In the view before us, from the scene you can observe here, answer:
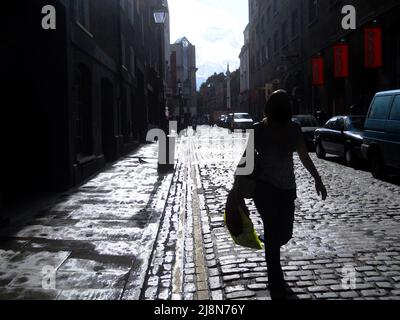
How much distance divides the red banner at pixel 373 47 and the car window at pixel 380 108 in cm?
727

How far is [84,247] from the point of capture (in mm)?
6043

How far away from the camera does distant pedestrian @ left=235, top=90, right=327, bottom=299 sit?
441 cm

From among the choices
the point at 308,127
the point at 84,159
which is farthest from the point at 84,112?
the point at 308,127

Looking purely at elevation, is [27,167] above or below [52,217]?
above

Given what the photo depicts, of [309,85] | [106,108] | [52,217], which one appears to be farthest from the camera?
[309,85]

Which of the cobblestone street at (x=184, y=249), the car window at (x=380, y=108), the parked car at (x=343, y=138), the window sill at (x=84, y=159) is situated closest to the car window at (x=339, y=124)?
the parked car at (x=343, y=138)

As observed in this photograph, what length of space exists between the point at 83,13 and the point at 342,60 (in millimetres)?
13462

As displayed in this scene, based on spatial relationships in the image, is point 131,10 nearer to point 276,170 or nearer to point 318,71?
point 318,71

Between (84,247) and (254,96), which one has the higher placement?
(254,96)

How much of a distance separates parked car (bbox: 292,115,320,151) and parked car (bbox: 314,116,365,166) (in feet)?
10.1
